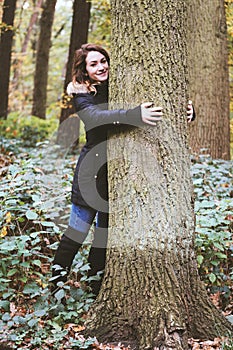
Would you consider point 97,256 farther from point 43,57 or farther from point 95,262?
point 43,57

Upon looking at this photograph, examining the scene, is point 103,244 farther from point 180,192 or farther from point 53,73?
point 53,73

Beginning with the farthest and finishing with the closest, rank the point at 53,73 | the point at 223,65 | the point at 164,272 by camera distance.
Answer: the point at 53,73 < the point at 223,65 < the point at 164,272

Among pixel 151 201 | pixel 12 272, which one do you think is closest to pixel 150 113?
pixel 151 201

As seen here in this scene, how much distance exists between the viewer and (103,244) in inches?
154

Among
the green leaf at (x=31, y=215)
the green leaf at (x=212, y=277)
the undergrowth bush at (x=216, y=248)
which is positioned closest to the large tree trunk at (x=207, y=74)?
the undergrowth bush at (x=216, y=248)

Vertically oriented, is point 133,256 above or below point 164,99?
below

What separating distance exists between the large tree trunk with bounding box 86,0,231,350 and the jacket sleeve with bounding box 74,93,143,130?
0.32 feet

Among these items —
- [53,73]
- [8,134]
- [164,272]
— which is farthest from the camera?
[53,73]

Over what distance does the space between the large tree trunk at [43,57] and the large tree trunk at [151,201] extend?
11663mm

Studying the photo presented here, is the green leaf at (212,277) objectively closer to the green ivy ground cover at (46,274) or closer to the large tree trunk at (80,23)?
the green ivy ground cover at (46,274)

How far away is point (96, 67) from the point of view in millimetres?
3889

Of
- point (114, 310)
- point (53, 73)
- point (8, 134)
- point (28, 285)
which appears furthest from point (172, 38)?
point (53, 73)

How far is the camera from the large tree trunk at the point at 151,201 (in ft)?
10.7

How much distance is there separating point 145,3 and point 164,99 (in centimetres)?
68
